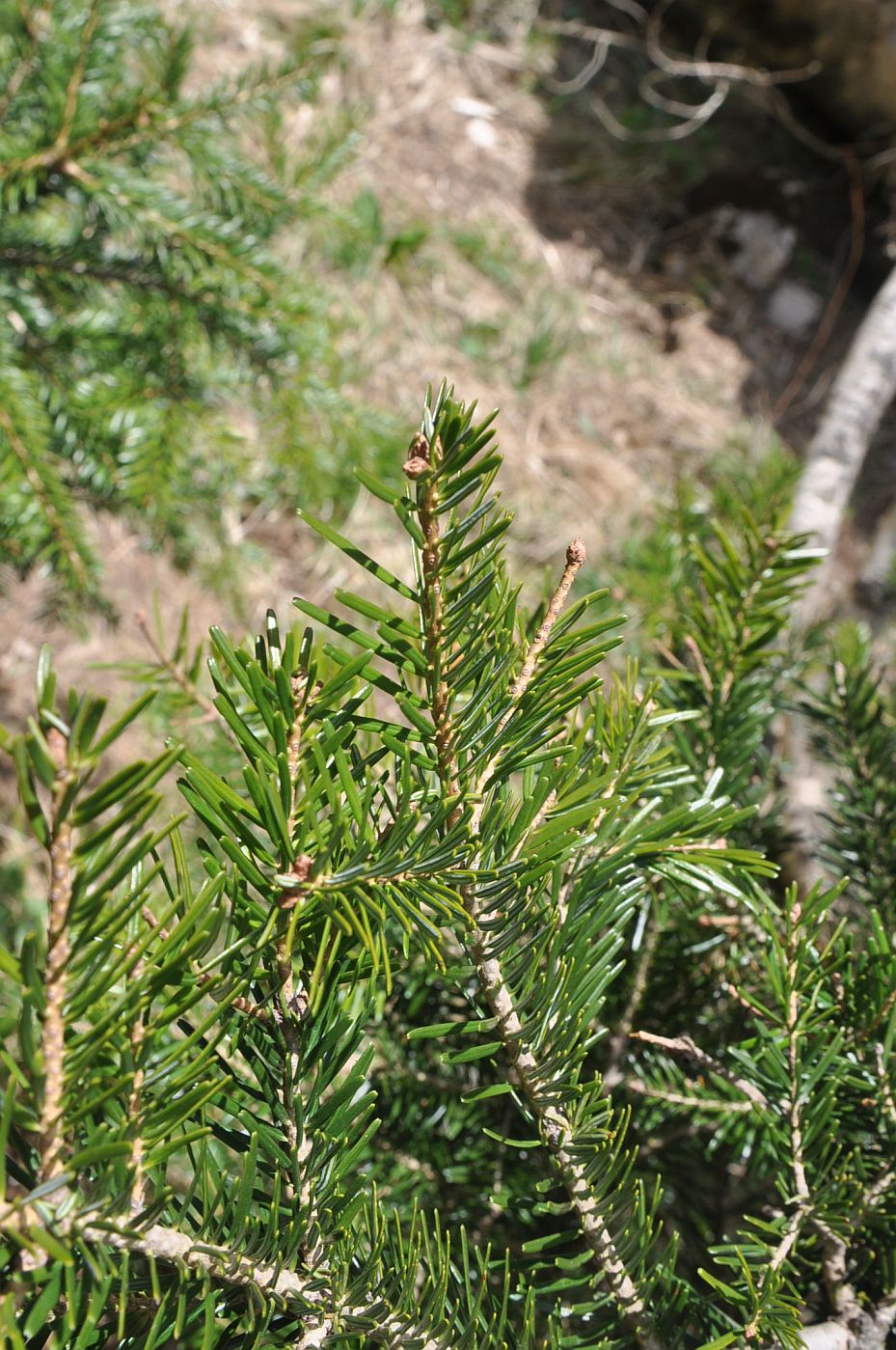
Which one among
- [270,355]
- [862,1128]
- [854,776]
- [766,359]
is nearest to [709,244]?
[766,359]

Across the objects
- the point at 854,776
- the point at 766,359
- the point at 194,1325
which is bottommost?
the point at 194,1325

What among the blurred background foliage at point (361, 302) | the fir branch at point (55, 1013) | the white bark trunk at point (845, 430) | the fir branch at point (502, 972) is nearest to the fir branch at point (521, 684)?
the fir branch at point (502, 972)

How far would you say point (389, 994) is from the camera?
0.31 metres

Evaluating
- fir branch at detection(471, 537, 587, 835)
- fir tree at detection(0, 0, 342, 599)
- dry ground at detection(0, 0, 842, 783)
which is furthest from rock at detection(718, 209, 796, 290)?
fir branch at detection(471, 537, 587, 835)

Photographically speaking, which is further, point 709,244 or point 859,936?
point 709,244

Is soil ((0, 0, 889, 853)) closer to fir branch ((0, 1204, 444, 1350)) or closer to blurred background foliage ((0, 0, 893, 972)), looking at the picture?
blurred background foliage ((0, 0, 893, 972))

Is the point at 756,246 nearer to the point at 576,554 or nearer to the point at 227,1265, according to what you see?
the point at 576,554

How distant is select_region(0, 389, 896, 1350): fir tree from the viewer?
210 millimetres

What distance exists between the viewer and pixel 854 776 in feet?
1.73

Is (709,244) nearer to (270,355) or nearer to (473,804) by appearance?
(270,355)

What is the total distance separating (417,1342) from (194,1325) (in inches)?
3.2

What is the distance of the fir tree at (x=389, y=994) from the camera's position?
21 centimetres

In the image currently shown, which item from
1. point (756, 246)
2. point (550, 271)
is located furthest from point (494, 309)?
point (756, 246)

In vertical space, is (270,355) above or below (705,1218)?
above
